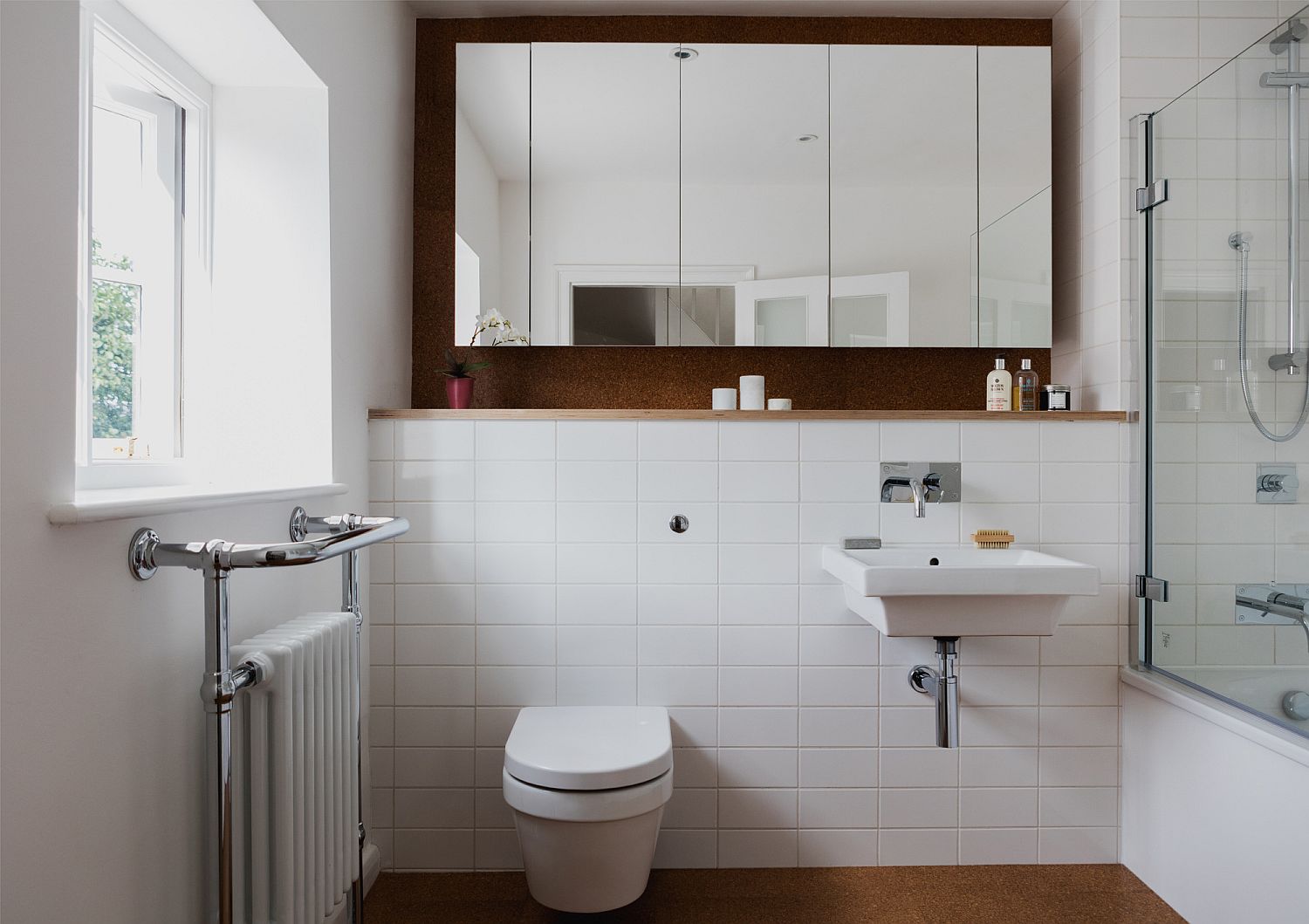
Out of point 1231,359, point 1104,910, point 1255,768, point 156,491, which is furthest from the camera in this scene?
point 1104,910

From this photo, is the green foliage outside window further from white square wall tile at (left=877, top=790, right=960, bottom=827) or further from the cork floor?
white square wall tile at (left=877, top=790, right=960, bottom=827)

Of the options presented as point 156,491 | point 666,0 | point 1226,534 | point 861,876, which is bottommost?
point 861,876

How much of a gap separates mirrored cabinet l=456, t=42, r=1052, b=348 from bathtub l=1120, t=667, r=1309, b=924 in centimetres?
100

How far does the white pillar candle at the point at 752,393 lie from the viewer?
216 cm

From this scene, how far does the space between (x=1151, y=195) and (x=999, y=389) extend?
0.58m

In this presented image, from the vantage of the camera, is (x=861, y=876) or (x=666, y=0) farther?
(x=666, y=0)

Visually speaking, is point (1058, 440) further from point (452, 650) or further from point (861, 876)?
point (452, 650)

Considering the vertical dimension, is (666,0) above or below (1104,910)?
above

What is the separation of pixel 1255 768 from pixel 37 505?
213 cm

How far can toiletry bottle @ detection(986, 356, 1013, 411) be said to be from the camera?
85.6 inches

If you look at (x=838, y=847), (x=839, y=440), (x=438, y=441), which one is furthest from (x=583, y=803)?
(x=839, y=440)

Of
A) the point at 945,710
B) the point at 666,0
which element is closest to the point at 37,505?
→ the point at 945,710

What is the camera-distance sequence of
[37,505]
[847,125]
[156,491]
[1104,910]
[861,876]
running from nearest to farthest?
A: [37,505]
[156,491]
[1104,910]
[861,876]
[847,125]

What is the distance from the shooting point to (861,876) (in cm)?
197
